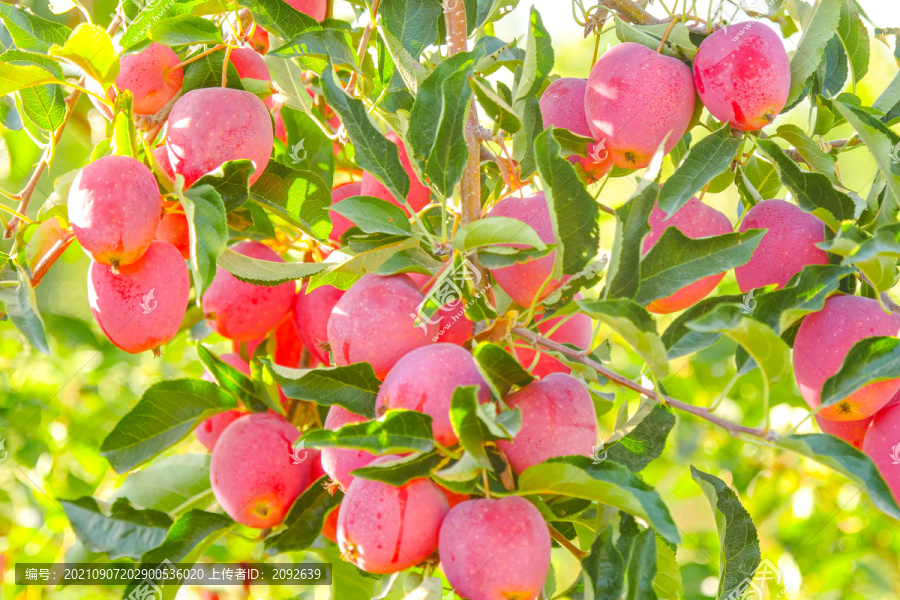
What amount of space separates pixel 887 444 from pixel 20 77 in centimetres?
111

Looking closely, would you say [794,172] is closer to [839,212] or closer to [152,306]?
[839,212]

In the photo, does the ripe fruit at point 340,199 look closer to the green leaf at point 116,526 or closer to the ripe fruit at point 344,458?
the ripe fruit at point 344,458

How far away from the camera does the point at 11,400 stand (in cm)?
176

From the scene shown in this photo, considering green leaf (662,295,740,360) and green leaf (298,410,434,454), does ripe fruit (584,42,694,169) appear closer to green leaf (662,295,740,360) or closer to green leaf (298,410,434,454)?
green leaf (662,295,740,360)

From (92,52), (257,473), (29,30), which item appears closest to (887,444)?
(257,473)

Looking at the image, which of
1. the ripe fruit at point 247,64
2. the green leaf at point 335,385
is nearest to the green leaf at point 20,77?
the ripe fruit at point 247,64

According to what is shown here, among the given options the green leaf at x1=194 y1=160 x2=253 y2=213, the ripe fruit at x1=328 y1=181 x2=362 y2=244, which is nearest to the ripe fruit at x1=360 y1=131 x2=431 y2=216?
the ripe fruit at x1=328 y1=181 x2=362 y2=244

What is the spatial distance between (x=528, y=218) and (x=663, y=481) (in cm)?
139

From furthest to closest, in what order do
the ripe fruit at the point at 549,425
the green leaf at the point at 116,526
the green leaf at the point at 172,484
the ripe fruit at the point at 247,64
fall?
the green leaf at the point at 172,484
the ripe fruit at the point at 247,64
the green leaf at the point at 116,526
the ripe fruit at the point at 549,425

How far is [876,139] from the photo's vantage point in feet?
2.60

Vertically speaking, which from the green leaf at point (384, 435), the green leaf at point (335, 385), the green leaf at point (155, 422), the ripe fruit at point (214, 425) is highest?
the green leaf at point (384, 435)

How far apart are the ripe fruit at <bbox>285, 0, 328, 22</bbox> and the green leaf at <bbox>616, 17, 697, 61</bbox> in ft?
1.74

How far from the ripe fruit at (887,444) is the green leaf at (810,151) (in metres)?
0.30

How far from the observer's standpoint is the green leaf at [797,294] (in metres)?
0.79
